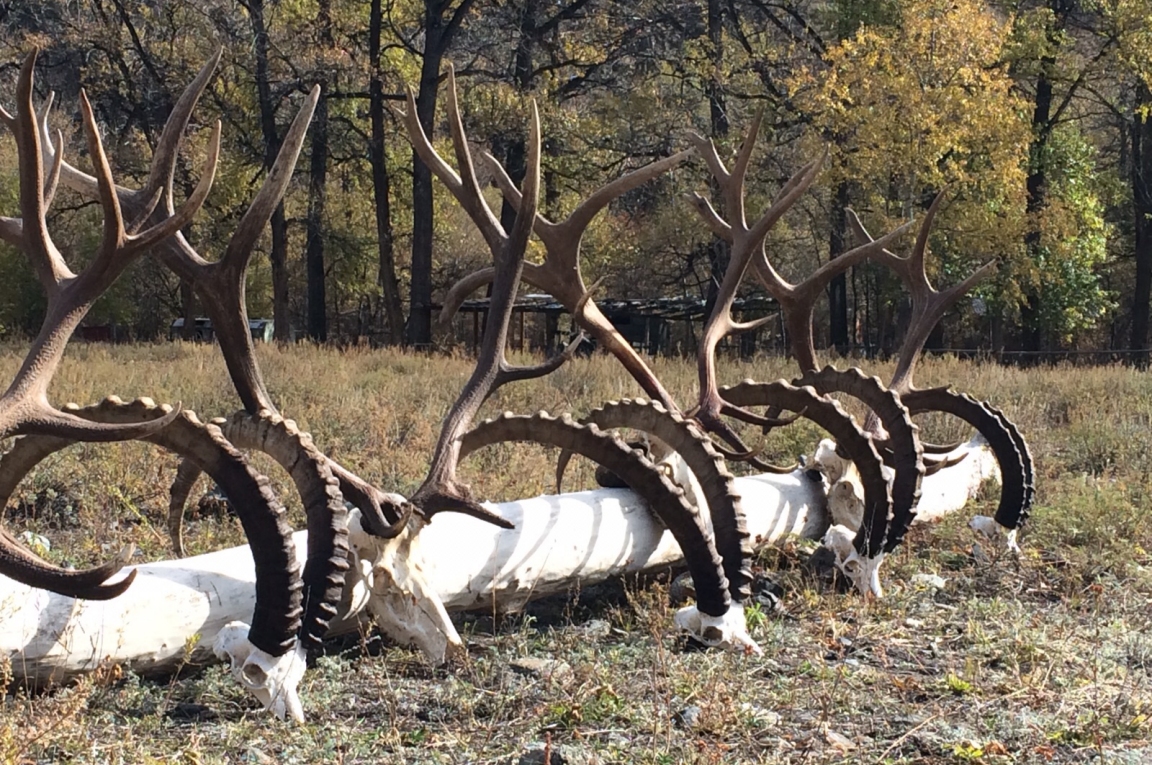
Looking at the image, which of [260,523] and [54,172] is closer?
[260,523]

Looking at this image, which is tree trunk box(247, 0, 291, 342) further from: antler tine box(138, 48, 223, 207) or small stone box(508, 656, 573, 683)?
antler tine box(138, 48, 223, 207)

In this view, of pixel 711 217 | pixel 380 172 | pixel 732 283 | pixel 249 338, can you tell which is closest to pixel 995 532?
pixel 732 283

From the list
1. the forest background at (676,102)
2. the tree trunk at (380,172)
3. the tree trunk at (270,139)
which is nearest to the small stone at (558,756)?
the forest background at (676,102)

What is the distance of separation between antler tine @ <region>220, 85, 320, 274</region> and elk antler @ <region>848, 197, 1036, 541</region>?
3729 millimetres

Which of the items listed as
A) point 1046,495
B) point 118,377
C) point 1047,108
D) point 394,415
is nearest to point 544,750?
point 1046,495

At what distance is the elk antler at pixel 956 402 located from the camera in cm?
677

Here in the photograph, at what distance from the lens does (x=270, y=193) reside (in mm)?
4168

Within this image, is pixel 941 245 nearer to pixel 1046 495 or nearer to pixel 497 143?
pixel 497 143

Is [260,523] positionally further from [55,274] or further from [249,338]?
[55,274]

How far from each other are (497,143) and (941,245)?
9.63 m

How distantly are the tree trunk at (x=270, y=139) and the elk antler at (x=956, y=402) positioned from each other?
16.7 metres

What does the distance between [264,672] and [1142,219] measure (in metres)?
31.8

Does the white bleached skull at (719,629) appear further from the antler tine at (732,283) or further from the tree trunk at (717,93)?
the tree trunk at (717,93)

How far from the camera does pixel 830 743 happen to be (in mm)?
3900
